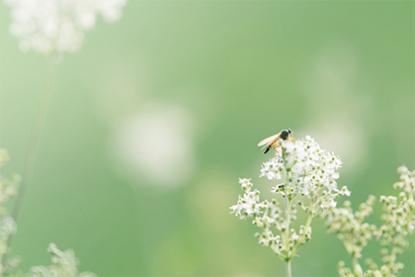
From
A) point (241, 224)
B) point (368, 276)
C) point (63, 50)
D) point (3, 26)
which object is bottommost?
point (368, 276)

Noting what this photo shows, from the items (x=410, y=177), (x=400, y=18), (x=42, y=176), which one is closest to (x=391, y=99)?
(x=400, y=18)

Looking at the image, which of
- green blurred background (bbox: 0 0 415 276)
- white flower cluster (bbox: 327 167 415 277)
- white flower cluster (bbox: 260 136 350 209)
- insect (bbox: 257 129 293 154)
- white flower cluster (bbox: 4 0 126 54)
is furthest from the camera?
green blurred background (bbox: 0 0 415 276)

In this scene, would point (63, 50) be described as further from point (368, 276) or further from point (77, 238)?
point (77, 238)

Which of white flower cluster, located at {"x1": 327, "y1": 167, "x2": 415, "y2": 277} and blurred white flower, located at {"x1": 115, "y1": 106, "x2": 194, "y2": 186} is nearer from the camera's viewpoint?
white flower cluster, located at {"x1": 327, "y1": 167, "x2": 415, "y2": 277}

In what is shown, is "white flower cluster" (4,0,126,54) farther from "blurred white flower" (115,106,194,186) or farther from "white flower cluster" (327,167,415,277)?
"blurred white flower" (115,106,194,186)

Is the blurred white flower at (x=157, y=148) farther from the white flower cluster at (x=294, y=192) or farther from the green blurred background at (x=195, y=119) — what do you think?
the white flower cluster at (x=294, y=192)

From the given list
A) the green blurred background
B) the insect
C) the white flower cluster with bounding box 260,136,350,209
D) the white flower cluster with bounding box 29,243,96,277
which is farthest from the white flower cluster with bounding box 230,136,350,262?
the green blurred background

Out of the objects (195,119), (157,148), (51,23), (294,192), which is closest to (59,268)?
(294,192)
